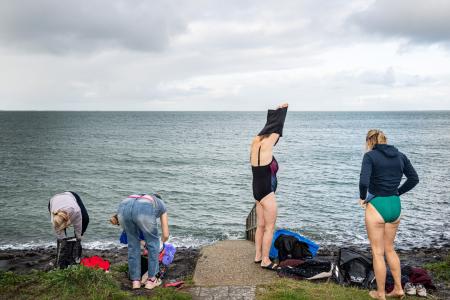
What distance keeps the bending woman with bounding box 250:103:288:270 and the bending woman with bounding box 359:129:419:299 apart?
4.91 feet

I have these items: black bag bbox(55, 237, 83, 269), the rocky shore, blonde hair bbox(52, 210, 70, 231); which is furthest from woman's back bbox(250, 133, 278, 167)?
the rocky shore

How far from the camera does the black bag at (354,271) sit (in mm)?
6531

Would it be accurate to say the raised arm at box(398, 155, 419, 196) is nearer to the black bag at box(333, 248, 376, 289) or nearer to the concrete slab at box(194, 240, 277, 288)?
the black bag at box(333, 248, 376, 289)

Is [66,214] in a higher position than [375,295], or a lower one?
higher

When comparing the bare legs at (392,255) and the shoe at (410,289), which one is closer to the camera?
the bare legs at (392,255)

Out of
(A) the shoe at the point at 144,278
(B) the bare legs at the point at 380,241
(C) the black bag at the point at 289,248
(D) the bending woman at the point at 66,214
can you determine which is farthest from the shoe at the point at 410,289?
(D) the bending woman at the point at 66,214

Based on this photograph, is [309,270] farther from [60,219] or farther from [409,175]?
[60,219]

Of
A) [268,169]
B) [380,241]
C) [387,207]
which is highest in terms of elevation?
[268,169]

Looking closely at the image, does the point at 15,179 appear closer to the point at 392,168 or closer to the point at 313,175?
the point at 313,175

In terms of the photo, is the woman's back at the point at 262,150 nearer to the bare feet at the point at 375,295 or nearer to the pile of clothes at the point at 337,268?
the pile of clothes at the point at 337,268

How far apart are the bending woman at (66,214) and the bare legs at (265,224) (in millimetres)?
2904

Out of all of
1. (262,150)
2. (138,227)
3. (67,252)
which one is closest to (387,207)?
(262,150)

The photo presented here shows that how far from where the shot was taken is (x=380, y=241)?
5.65m

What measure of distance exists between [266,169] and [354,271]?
227 cm
